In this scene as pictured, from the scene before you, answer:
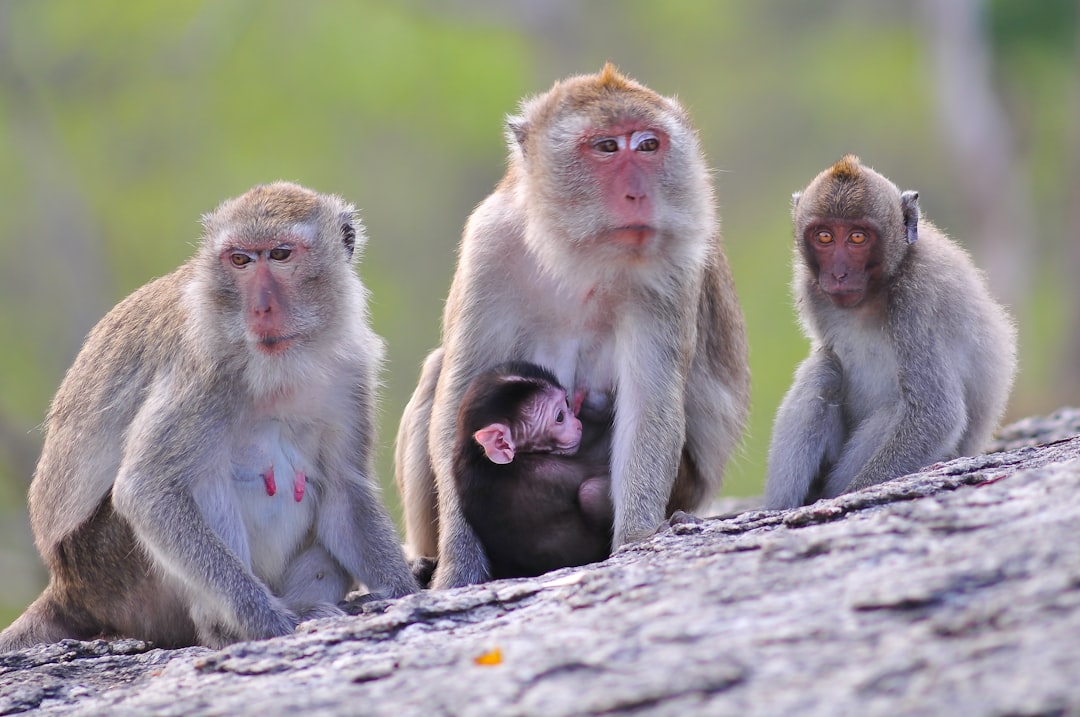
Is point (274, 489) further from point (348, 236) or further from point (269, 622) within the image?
point (348, 236)

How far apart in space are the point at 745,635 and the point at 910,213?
285 cm

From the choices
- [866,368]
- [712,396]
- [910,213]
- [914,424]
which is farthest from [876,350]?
[712,396]

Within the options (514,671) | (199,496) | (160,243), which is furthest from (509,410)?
(160,243)

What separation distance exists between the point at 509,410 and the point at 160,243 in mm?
12757

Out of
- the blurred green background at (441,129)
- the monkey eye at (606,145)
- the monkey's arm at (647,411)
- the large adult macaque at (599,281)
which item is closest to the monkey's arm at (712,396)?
the large adult macaque at (599,281)

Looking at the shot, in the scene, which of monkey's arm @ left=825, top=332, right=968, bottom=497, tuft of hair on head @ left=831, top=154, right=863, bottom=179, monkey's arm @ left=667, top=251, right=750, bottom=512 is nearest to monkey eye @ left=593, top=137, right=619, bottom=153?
monkey's arm @ left=667, top=251, right=750, bottom=512

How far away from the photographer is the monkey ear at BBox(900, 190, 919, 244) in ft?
17.8

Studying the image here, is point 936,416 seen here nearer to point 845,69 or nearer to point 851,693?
point 851,693

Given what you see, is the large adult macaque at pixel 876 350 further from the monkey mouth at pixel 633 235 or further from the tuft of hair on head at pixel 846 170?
the monkey mouth at pixel 633 235

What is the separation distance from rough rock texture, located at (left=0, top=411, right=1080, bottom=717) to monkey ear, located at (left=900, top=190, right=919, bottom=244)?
4.44 ft

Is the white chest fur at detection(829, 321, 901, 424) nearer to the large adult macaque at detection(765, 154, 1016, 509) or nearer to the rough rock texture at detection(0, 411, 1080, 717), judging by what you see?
the large adult macaque at detection(765, 154, 1016, 509)

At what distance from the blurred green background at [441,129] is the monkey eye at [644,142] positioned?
1027 centimetres

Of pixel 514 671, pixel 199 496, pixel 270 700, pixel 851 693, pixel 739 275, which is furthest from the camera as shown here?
pixel 739 275

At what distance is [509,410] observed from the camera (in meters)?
5.04
